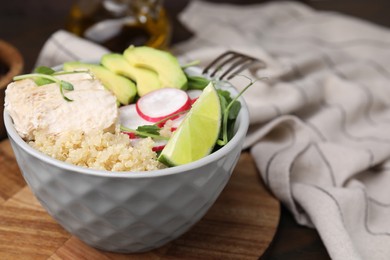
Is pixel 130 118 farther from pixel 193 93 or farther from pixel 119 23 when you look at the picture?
pixel 119 23

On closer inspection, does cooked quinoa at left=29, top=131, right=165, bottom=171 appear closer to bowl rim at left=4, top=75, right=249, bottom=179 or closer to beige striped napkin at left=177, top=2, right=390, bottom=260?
bowl rim at left=4, top=75, right=249, bottom=179

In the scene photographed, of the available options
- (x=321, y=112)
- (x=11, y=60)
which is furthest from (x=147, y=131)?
(x=321, y=112)

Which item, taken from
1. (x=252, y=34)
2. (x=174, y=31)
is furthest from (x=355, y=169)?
(x=174, y=31)

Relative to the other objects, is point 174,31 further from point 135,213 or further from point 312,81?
point 135,213

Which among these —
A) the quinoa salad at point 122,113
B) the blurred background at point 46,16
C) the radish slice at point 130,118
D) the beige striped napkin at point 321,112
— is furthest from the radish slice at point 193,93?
the blurred background at point 46,16

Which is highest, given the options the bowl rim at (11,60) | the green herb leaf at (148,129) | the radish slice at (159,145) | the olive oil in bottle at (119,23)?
the green herb leaf at (148,129)

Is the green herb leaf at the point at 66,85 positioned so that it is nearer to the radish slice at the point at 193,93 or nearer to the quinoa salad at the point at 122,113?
the quinoa salad at the point at 122,113
